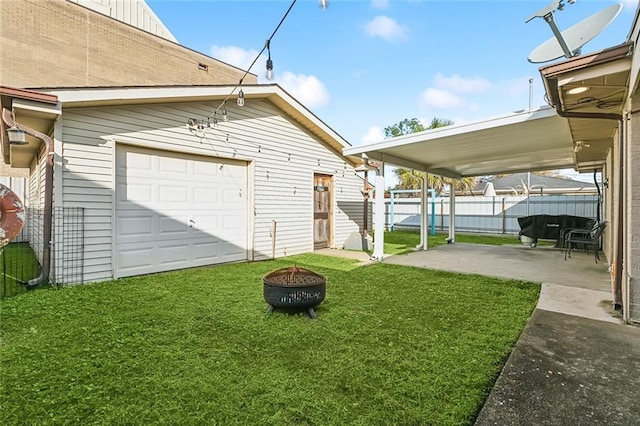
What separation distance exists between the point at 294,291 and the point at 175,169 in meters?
4.23

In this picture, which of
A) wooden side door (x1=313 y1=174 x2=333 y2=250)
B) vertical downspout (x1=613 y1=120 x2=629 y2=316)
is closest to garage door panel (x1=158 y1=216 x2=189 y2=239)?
wooden side door (x1=313 y1=174 x2=333 y2=250)

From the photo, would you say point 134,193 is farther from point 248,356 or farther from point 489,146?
point 489,146

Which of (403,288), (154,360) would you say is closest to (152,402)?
(154,360)

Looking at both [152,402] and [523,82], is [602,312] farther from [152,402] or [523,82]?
Result: [152,402]

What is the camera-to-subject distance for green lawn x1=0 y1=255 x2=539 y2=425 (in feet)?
6.63

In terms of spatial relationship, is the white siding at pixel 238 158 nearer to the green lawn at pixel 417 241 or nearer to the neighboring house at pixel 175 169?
the neighboring house at pixel 175 169

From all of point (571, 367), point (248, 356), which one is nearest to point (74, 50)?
point (248, 356)

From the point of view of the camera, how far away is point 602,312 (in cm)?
386

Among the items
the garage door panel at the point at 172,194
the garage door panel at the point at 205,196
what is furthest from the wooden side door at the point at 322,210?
the garage door panel at the point at 172,194

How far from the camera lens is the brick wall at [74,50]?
1059 centimetres

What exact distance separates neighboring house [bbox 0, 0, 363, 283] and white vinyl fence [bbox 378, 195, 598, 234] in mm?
7281

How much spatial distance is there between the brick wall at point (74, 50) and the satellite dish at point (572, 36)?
12.4m

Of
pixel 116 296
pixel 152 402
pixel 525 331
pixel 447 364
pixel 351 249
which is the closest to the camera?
pixel 152 402

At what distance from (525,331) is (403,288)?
1918 mm
